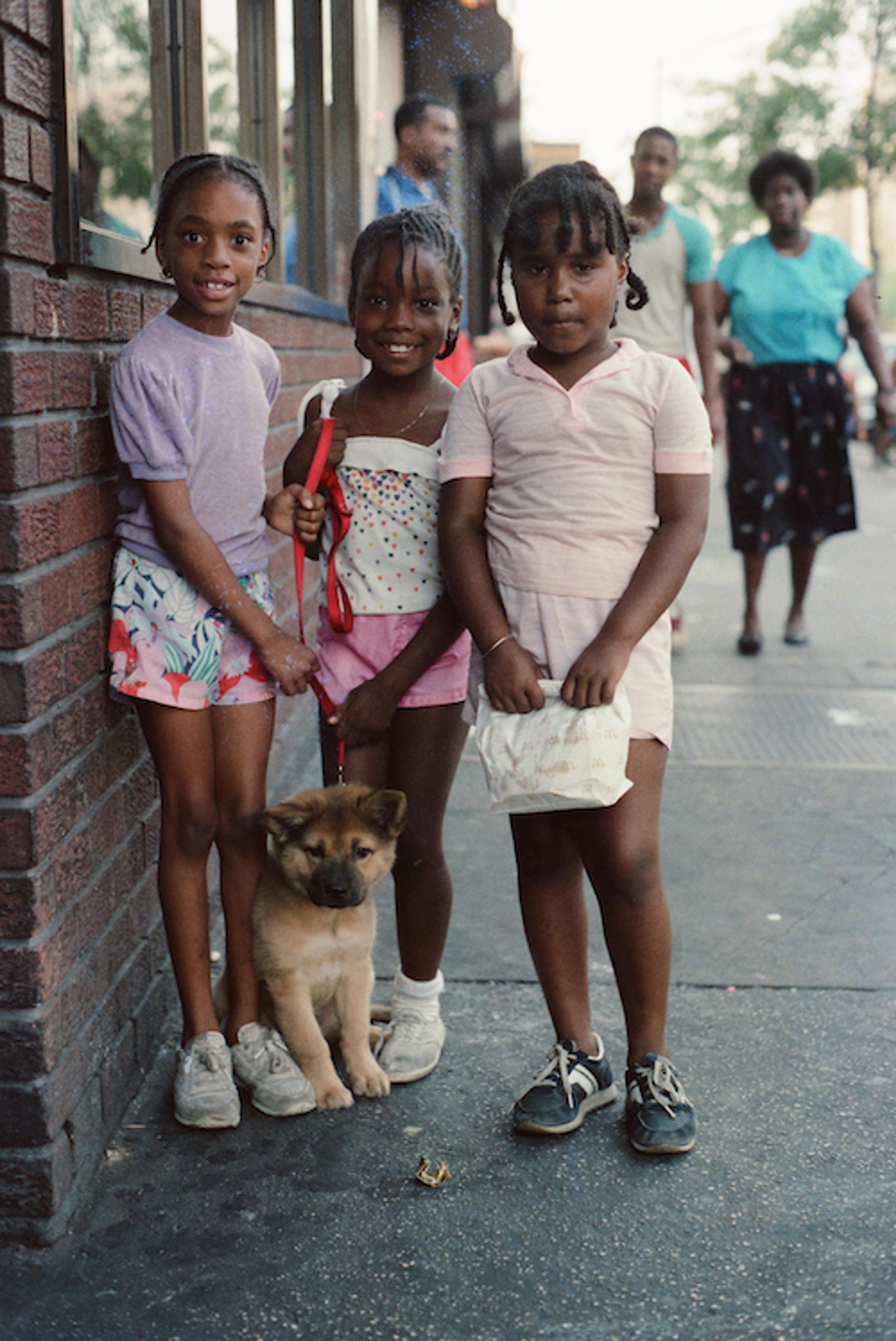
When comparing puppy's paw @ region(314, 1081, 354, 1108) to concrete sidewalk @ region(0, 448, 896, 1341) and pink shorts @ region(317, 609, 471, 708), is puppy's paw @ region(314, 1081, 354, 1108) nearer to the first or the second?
concrete sidewalk @ region(0, 448, 896, 1341)

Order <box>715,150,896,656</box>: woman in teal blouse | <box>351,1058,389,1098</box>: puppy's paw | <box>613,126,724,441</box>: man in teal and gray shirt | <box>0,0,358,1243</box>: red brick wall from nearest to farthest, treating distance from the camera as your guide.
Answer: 1. <box>0,0,358,1243</box>: red brick wall
2. <box>351,1058,389,1098</box>: puppy's paw
3. <box>613,126,724,441</box>: man in teal and gray shirt
4. <box>715,150,896,656</box>: woman in teal blouse

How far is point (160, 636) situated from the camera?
2.79 metres

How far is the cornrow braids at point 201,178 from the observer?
2.75 meters

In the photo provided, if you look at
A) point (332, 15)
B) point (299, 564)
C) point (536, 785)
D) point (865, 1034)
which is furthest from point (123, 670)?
point (332, 15)

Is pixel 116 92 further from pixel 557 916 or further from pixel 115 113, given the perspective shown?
pixel 557 916

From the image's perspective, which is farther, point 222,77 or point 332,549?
point 222,77

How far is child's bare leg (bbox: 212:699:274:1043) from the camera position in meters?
2.98

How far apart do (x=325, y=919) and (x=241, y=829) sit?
0.88 ft

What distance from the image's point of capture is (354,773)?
10.2 ft

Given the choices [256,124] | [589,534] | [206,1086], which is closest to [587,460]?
[589,534]

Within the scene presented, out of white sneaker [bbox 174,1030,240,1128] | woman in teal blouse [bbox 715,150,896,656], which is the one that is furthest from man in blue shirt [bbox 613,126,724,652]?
white sneaker [bbox 174,1030,240,1128]

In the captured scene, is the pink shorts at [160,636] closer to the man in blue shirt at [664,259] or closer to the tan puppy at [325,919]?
the tan puppy at [325,919]

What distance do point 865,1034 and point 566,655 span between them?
131 centimetres

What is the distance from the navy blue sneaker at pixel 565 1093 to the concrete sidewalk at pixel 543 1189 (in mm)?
40
